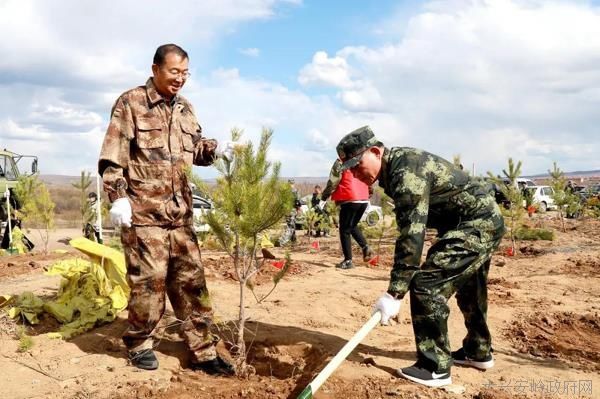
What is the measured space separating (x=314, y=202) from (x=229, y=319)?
10673 mm

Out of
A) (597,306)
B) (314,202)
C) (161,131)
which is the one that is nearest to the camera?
(161,131)

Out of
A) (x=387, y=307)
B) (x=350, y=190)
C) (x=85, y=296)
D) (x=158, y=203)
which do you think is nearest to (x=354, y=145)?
(x=387, y=307)

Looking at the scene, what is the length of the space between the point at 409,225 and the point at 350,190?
4.15 metres

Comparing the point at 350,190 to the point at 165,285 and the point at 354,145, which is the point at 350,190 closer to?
the point at 165,285

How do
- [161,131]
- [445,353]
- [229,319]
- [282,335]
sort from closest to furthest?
1. [445,353]
2. [161,131]
3. [282,335]
4. [229,319]

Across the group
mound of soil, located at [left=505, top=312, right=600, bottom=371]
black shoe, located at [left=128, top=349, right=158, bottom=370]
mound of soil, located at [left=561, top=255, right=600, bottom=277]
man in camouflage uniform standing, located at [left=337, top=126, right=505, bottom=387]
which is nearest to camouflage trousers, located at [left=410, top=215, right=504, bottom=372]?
man in camouflage uniform standing, located at [left=337, top=126, right=505, bottom=387]

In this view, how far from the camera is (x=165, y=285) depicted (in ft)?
12.5

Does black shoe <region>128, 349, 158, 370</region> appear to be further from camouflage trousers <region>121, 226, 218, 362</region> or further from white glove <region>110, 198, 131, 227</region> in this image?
white glove <region>110, 198, 131, 227</region>

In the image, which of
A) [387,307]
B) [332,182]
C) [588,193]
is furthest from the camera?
[588,193]

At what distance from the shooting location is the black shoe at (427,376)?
3.39m

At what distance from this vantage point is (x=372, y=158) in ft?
10.7

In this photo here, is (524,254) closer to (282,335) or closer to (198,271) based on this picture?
(282,335)

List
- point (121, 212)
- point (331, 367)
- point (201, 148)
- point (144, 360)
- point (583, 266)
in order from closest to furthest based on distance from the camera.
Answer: point (331, 367), point (121, 212), point (144, 360), point (201, 148), point (583, 266)

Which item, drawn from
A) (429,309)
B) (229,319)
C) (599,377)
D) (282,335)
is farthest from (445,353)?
(229,319)
